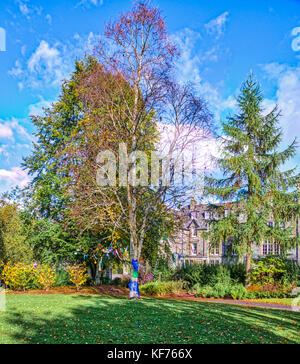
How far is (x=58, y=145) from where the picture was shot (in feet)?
66.0

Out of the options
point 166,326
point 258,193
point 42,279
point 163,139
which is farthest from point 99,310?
point 258,193

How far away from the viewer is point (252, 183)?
18953 millimetres

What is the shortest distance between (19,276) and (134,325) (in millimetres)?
11468

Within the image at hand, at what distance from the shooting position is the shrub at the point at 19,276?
15.8 metres

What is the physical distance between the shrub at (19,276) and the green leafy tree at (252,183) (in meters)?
10.5

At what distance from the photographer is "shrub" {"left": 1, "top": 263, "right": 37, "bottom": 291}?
52.0 feet

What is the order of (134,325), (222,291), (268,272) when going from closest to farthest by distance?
(134,325) < (222,291) < (268,272)

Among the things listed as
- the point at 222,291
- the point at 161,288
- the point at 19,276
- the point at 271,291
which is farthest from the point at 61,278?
the point at 271,291

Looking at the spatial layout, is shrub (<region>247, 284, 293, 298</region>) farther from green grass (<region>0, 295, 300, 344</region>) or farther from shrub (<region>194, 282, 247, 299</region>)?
green grass (<region>0, 295, 300, 344</region>)

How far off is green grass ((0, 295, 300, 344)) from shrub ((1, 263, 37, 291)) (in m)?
7.53

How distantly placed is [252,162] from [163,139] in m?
7.81

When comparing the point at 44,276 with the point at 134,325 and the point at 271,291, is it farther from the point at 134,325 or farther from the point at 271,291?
the point at 271,291

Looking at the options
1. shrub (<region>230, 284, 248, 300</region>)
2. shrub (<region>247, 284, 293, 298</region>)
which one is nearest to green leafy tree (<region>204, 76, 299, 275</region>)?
shrub (<region>247, 284, 293, 298</region>)

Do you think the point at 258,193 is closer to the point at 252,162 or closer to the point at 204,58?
the point at 252,162
